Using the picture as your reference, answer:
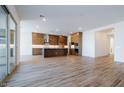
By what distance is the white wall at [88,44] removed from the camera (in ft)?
36.6

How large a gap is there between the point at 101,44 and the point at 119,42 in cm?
388

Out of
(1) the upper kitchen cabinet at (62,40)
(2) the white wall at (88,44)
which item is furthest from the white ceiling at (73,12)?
(1) the upper kitchen cabinet at (62,40)

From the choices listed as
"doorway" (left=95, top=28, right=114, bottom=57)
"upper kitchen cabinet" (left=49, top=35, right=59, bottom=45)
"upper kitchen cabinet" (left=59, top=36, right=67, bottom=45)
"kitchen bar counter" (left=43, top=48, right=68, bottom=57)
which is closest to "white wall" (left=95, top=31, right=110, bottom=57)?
"doorway" (left=95, top=28, right=114, bottom=57)

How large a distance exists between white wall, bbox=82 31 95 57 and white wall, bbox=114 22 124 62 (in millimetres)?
2993

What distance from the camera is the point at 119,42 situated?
26.0 feet

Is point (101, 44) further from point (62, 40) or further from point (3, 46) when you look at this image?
point (3, 46)

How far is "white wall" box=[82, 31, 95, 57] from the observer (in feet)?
36.6

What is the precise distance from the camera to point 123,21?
24.8 feet

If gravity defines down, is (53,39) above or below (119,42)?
above

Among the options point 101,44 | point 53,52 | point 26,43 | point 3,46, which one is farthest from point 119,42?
point 26,43

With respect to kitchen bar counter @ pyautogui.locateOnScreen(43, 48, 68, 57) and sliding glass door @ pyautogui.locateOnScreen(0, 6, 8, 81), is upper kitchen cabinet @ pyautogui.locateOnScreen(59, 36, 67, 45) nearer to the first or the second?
kitchen bar counter @ pyautogui.locateOnScreen(43, 48, 68, 57)
